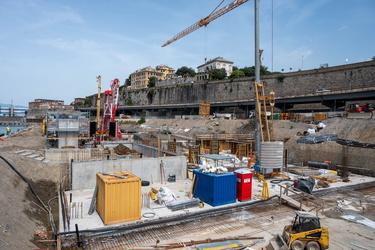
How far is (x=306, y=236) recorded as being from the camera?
806 centimetres

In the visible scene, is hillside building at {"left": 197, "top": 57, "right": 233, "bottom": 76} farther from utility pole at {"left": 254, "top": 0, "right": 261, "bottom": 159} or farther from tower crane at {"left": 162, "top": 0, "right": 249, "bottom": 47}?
utility pole at {"left": 254, "top": 0, "right": 261, "bottom": 159}

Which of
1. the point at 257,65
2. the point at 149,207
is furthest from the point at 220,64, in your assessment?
the point at 149,207

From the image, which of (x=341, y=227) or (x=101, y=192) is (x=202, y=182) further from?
(x=341, y=227)

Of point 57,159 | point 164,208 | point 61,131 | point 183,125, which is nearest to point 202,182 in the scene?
point 164,208

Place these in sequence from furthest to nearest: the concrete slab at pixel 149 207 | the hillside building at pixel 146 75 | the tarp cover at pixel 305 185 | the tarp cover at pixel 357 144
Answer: the hillside building at pixel 146 75 → the tarp cover at pixel 357 144 → the tarp cover at pixel 305 185 → the concrete slab at pixel 149 207

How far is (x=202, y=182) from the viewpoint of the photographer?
→ 13.2 meters

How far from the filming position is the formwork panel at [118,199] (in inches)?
393

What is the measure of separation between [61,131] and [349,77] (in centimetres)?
4901

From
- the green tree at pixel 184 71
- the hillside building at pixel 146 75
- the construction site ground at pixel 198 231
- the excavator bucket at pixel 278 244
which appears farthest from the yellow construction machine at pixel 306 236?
the hillside building at pixel 146 75

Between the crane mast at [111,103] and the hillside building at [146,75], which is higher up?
the hillside building at [146,75]

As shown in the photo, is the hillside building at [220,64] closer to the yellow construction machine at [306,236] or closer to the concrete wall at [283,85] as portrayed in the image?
the concrete wall at [283,85]

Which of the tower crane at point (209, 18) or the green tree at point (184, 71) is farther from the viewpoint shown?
the green tree at point (184, 71)

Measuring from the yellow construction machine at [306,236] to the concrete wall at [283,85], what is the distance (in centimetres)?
4613

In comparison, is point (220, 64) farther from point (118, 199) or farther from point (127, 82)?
point (118, 199)
